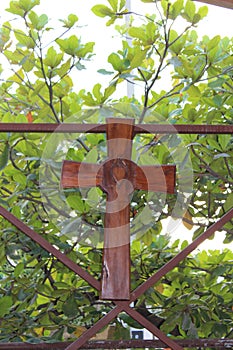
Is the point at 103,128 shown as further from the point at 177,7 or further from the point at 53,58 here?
the point at 177,7

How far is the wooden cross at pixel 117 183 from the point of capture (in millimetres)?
1552

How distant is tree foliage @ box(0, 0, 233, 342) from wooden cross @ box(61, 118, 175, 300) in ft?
1.10

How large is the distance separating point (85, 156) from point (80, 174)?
0.39 meters

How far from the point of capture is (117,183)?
5.27 ft

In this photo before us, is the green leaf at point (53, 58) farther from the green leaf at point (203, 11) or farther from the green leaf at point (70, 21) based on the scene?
the green leaf at point (203, 11)

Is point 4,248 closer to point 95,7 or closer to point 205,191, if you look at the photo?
point 205,191

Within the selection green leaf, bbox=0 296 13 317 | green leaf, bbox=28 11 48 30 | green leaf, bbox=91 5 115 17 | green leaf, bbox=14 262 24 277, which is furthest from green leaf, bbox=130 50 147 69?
green leaf, bbox=0 296 13 317

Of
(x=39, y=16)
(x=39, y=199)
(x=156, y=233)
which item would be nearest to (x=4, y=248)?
(x=39, y=199)

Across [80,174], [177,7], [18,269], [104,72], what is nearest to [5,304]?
[18,269]

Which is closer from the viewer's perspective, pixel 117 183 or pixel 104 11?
pixel 117 183

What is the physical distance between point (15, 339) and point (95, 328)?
608mm

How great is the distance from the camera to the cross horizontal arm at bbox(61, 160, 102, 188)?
161 centimetres

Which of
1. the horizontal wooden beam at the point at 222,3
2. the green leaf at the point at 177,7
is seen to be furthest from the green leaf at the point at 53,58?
the horizontal wooden beam at the point at 222,3

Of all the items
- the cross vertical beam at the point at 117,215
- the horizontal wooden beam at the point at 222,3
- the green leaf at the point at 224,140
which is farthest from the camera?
the green leaf at the point at 224,140
